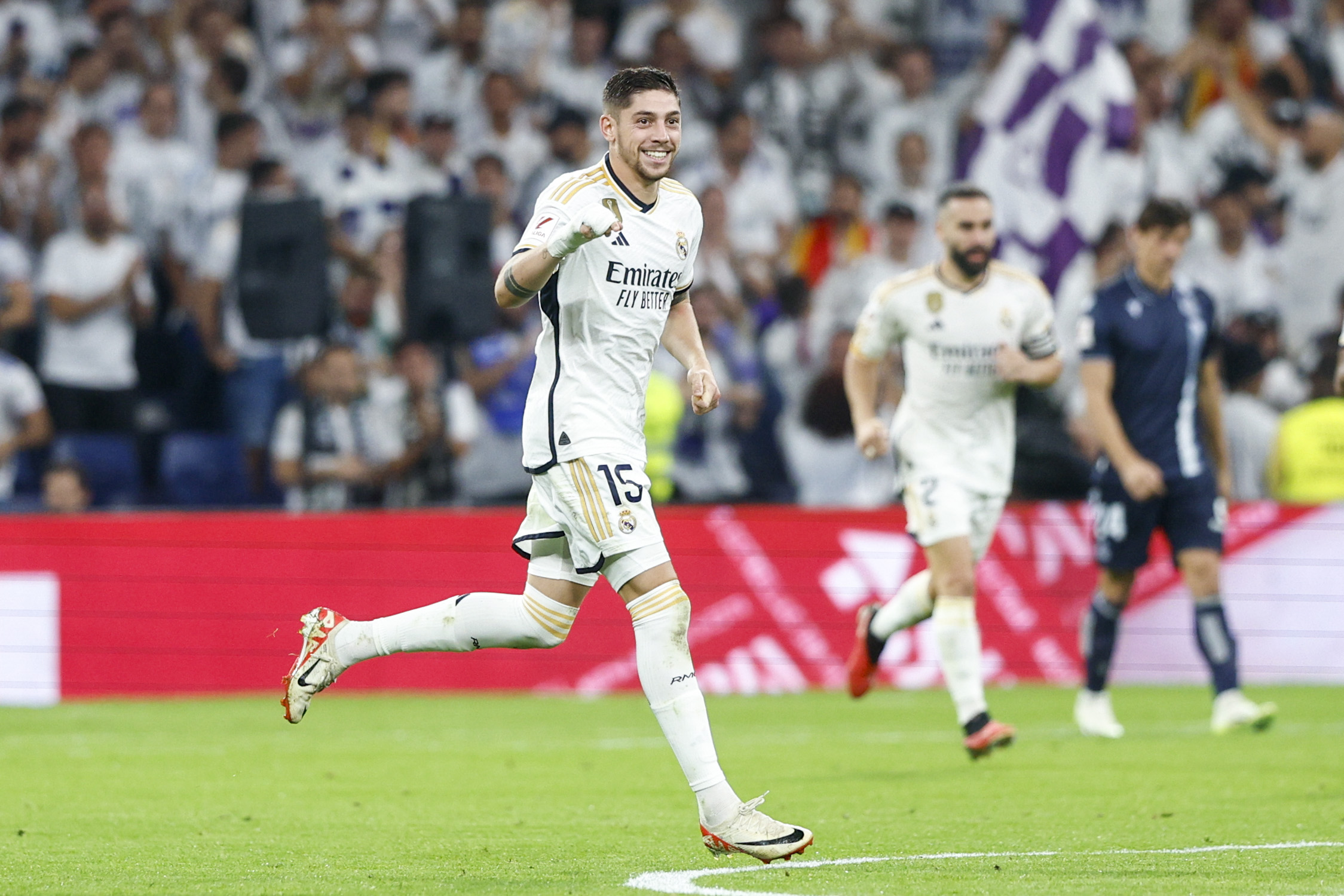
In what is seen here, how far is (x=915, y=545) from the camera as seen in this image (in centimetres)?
1343

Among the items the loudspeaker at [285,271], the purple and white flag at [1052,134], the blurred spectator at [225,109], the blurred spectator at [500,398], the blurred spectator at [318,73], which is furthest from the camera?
the blurred spectator at [318,73]

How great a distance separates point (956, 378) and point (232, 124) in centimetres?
749

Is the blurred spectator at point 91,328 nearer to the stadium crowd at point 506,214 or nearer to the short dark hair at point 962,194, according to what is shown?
the stadium crowd at point 506,214

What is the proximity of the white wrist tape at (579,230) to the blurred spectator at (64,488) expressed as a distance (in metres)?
8.45

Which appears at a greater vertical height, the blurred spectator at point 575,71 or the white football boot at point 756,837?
the blurred spectator at point 575,71

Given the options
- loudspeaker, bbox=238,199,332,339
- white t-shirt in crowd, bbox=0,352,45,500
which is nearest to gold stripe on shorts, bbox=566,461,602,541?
loudspeaker, bbox=238,199,332,339

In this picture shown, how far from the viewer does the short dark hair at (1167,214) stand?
394 inches

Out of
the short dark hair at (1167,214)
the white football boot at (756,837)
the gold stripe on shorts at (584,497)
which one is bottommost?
the white football boot at (756,837)

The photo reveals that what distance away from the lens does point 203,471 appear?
14.1 metres

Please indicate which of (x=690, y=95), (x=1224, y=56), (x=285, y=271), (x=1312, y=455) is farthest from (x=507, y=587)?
(x=1224, y=56)

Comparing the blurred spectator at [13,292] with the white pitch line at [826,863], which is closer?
the white pitch line at [826,863]

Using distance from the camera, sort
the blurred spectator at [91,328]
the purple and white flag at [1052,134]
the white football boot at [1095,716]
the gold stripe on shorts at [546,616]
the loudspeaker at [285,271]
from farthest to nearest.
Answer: the purple and white flag at [1052,134]
the blurred spectator at [91,328]
the loudspeaker at [285,271]
the white football boot at [1095,716]
the gold stripe on shorts at [546,616]

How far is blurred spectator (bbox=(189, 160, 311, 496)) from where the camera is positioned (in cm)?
1420

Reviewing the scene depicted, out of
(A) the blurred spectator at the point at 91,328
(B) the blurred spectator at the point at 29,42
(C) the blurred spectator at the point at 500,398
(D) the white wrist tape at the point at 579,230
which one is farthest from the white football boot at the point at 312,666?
(B) the blurred spectator at the point at 29,42
